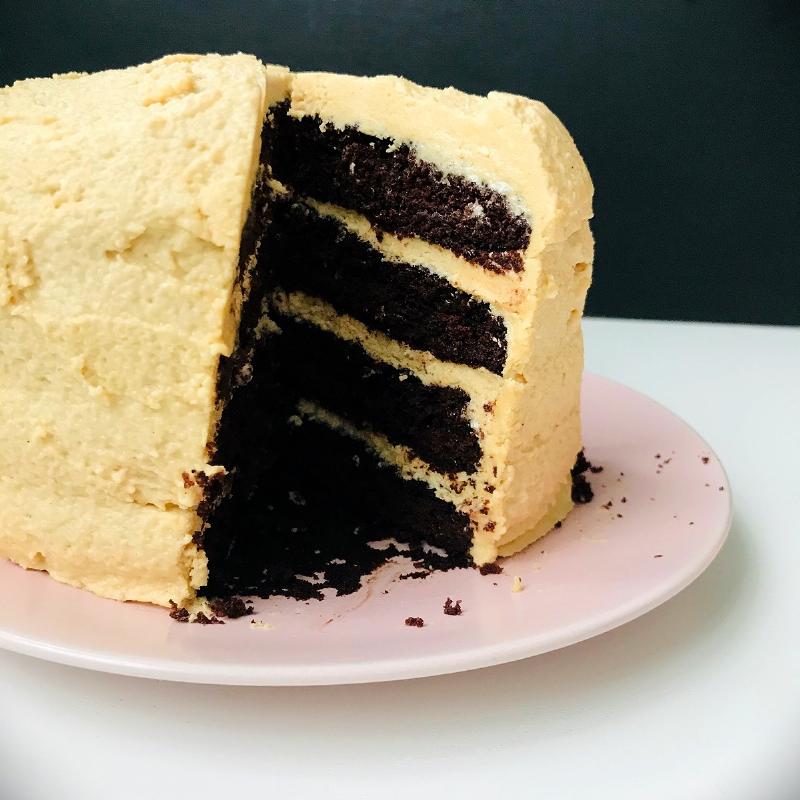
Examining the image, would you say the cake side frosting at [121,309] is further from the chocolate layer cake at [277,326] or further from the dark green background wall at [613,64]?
the dark green background wall at [613,64]

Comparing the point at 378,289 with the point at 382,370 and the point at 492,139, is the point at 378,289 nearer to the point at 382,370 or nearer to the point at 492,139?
the point at 382,370

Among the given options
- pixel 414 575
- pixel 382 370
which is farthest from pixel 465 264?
pixel 414 575

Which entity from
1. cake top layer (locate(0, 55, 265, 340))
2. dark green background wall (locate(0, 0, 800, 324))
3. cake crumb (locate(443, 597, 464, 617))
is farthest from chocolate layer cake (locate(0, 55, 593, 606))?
dark green background wall (locate(0, 0, 800, 324))

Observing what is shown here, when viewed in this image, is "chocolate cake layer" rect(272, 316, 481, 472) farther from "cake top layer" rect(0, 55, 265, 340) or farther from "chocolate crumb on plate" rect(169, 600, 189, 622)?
"chocolate crumb on plate" rect(169, 600, 189, 622)

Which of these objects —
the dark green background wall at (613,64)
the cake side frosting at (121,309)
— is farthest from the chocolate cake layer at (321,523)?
the dark green background wall at (613,64)

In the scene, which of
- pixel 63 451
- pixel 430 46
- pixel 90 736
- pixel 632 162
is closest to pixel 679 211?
pixel 632 162

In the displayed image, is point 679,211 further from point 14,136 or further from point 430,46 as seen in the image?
point 14,136
